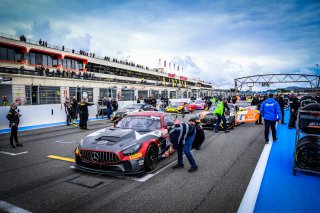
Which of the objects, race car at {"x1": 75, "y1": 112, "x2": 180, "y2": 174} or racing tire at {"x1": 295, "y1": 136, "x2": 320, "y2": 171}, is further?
racing tire at {"x1": 295, "y1": 136, "x2": 320, "y2": 171}

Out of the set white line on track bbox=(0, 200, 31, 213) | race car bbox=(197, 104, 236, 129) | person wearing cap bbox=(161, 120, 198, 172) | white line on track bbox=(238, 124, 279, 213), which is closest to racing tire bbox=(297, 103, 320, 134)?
white line on track bbox=(238, 124, 279, 213)

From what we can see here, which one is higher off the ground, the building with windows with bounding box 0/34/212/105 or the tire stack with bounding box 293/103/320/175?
the building with windows with bounding box 0/34/212/105

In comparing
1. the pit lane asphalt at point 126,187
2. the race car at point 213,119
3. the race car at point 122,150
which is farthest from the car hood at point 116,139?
the race car at point 213,119

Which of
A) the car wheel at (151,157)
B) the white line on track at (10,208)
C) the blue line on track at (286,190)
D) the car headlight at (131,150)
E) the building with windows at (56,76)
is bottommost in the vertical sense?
the white line on track at (10,208)

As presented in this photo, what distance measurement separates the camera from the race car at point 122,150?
15.9 feet

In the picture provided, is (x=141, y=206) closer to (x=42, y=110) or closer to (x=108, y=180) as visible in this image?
(x=108, y=180)

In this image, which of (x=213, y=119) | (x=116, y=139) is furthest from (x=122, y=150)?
(x=213, y=119)

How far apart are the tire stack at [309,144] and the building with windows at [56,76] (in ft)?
51.8

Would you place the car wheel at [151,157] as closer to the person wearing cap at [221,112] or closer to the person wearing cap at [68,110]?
the person wearing cap at [221,112]

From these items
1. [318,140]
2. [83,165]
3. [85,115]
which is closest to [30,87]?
[85,115]

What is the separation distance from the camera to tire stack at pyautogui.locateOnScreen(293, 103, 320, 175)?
5.00m

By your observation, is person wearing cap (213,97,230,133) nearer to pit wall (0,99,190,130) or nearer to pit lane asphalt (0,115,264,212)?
pit lane asphalt (0,115,264,212)

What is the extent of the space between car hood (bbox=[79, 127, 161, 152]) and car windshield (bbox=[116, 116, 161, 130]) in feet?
1.13

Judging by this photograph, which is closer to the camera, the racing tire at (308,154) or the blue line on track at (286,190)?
the blue line on track at (286,190)
